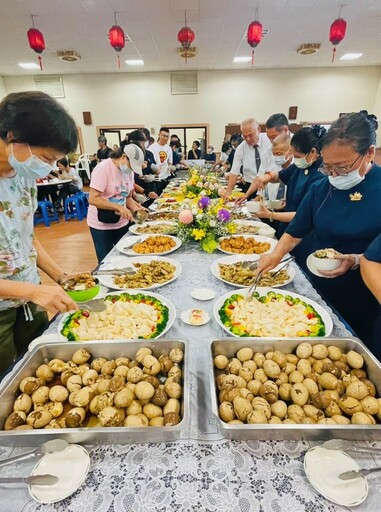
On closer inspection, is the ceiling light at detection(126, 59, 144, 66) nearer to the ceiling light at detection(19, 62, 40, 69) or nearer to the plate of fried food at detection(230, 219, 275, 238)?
the ceiling light at detection(19, 62, 40, 69)

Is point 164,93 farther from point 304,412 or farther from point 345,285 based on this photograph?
point 304,412

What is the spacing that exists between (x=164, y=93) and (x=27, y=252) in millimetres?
10732

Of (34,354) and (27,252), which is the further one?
(27,252)

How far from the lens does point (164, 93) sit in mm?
10414

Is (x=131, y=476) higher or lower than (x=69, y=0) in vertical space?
lower

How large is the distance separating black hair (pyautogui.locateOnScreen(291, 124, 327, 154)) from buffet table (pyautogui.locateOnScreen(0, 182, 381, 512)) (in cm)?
201

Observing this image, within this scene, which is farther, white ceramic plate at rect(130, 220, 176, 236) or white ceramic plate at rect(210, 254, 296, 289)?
white ceramic plate at rect(130, 220, 176, 236)

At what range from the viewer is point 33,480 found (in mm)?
680

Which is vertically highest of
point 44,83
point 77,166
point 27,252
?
point 44,83

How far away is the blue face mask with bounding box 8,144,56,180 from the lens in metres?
1.14

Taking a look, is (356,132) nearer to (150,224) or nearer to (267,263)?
(267,263)

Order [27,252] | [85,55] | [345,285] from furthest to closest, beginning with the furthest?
[85,55] < [345,285] < [27,252]

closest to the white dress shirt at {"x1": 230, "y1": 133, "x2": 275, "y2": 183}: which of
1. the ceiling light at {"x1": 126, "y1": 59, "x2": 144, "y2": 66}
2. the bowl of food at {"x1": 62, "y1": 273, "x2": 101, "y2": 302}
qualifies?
the bowl of food at {"x1": 62, "y1": 273, "x2": 101, "y2": 302}

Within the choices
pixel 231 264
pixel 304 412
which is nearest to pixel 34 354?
pixel 304 412
